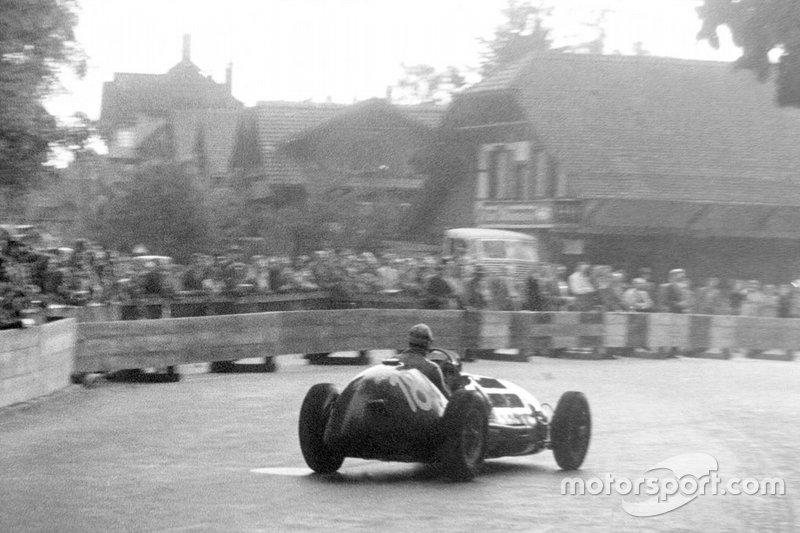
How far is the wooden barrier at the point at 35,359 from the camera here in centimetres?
1802

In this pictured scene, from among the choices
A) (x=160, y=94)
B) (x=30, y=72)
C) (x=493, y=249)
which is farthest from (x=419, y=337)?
(x=160, y=94)

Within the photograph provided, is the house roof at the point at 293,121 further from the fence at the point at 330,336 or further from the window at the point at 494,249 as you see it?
the fence at the point at 330,336

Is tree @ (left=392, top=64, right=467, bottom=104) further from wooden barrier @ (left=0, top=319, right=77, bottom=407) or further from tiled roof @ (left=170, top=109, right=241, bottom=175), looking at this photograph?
wooden barrier @ (left=0, top=319, right=77, bottom=407)

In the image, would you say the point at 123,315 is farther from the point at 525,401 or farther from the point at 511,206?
the point at 511,206

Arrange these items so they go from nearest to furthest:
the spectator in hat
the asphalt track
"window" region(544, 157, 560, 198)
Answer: the asphalt track
the spectator in hat
"window" region(544, 157, 560, 198)

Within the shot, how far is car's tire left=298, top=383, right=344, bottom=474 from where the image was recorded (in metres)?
12.5

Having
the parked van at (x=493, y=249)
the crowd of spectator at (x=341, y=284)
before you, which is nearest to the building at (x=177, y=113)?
the parked van at (x=493, y=249)

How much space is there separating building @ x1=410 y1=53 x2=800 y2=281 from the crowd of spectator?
253 inches

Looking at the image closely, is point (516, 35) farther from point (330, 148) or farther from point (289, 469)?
point (289, 469)

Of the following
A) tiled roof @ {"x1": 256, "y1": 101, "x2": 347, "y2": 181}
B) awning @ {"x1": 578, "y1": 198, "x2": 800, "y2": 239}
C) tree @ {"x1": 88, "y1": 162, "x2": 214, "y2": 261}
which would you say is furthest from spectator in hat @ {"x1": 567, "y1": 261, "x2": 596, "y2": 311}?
tiled roof @ {"x1": 256, "y1": 101, "x2": 347, "y2": 181}

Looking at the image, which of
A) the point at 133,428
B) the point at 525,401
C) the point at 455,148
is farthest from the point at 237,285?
the point at 455,148

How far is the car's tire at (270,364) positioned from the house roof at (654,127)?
76.6 feet

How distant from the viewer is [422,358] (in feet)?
42.1

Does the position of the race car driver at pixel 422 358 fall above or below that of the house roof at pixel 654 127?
below
